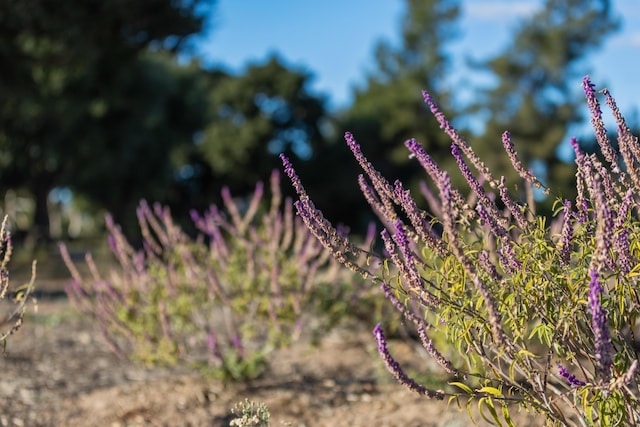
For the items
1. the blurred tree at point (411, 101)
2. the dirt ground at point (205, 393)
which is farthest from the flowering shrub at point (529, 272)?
the blurred tree at point (411, 101)

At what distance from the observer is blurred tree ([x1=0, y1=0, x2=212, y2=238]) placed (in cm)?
1684

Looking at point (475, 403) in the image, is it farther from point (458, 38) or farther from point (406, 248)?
point (458, 38)

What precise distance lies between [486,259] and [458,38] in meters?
51.9

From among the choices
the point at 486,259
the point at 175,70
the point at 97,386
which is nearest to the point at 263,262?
the point at 97,386

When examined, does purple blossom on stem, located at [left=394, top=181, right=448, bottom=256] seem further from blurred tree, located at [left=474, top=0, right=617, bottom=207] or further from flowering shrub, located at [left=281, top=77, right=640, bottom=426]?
blurred tree, located at [left=474, top=0, right=617, bottom=207]

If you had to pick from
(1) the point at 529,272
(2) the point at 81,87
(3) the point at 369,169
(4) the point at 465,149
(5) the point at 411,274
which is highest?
(2) the point at 81,87

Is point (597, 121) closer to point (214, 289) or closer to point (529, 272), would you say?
point (529, 272)

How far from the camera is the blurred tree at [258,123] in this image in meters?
40.2

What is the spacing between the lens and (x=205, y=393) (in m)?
7.11

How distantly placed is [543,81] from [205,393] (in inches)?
1636

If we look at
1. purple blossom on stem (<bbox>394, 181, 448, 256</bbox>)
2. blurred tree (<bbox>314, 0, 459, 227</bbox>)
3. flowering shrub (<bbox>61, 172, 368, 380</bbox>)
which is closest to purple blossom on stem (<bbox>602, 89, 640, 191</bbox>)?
purple blossom on stem (<bbox>394, 181, 448, 256</bbox>)

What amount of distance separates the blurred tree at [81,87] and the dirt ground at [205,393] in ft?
28.9

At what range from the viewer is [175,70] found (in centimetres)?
3719

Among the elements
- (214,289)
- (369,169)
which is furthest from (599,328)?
(214,289)
